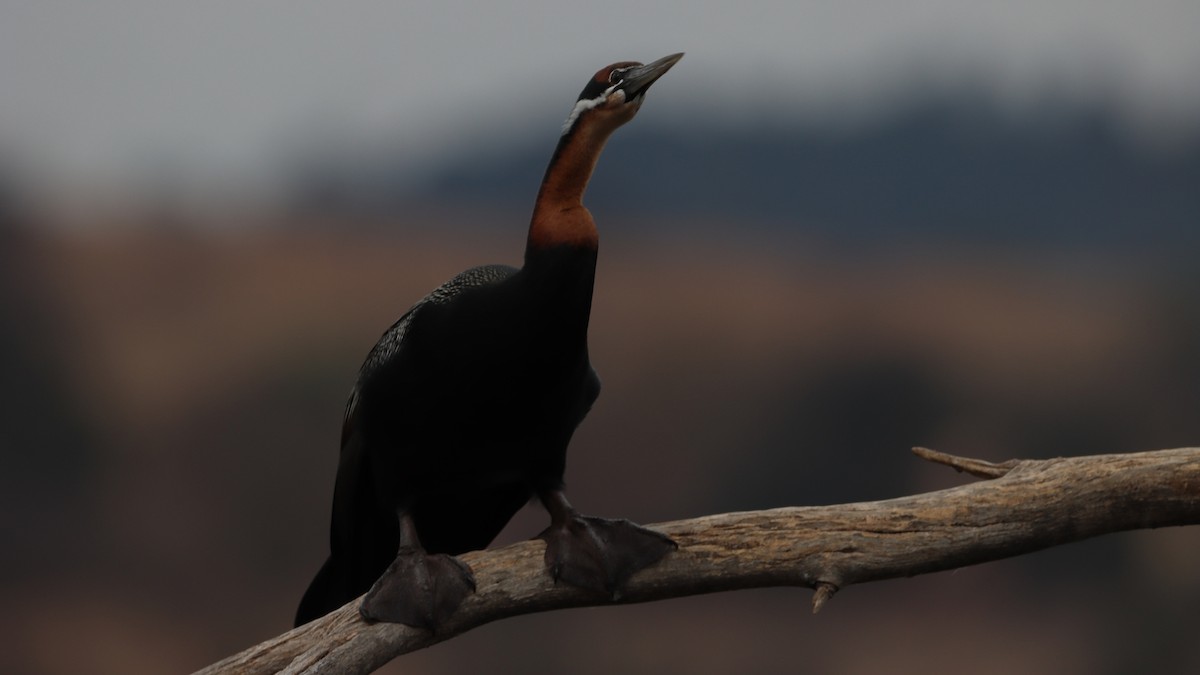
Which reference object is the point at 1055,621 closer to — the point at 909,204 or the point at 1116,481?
the point at 1116,481

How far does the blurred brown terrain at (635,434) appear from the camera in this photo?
51.3ft

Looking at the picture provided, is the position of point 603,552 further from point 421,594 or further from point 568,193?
point 568,193

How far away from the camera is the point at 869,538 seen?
3.74m

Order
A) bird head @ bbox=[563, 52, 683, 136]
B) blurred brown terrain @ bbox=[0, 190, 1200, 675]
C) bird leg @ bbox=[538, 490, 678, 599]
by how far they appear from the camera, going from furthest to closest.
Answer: blurred brown terrain @ bbox=[0, 190, 1200, 675] < bird leg @ bbox=[538, 490, 678, 599] < bird head @ bbox=[563, 52, 683, 136]

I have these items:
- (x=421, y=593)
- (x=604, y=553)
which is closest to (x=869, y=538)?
(x=604, y=553)

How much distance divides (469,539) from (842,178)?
3477 centimetres

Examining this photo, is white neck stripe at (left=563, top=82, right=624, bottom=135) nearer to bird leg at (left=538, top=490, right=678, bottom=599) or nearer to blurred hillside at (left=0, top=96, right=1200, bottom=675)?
bird leg at (left=538, top=490, right=678, bottom=599)

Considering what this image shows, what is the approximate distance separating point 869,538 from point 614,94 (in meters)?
1.33

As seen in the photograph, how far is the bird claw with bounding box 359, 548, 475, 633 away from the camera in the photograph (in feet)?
12.2

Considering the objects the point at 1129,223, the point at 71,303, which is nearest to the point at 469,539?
the point at 71,303

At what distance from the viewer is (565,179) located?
3.70 metres

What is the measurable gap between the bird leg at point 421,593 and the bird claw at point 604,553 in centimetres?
25

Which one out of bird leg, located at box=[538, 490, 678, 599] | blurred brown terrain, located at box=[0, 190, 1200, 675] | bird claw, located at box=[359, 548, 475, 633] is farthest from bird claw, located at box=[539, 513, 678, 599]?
blurred brown terrain, located at box=[0, 190, 1200, 675]

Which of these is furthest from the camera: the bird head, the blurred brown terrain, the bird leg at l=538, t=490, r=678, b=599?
the blurred brown terrain
